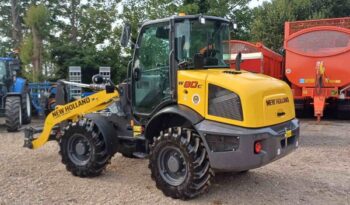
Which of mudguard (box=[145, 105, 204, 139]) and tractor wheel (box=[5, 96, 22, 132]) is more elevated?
mudguard (box=[145, 105, 204, 139])

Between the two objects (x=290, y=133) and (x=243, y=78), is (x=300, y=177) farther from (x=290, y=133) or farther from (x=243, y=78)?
(x=243, y=78)

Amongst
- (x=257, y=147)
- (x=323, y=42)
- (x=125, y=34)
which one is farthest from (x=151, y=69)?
(x=323, y=42)

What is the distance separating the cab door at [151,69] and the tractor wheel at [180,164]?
620 mm

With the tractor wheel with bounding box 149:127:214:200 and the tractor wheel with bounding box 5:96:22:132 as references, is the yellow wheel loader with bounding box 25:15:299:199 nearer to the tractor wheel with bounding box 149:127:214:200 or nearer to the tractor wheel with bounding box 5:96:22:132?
the tractor wheel with bounding box 149:127:214:200

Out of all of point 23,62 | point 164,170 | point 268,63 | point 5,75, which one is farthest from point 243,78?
point 23,62

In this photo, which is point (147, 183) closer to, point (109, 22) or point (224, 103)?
point (224, 103)

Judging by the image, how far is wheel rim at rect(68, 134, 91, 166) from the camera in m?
5.93

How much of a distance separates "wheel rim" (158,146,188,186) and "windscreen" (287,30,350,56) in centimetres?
825

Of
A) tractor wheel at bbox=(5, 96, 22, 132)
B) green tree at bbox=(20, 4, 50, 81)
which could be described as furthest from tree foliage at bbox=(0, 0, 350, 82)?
tractor wheel at bbox=(5, 96, 22, 132)

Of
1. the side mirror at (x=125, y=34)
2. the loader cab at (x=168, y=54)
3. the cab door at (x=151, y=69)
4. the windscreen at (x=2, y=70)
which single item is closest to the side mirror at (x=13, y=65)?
the windscreen at (x=2, y=70)

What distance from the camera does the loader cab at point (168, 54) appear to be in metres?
5.14

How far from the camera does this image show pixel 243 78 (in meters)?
4.80

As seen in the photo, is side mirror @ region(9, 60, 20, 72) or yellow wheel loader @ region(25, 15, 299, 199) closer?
yellow wheel loader @ region(25, 15, 299, 199)

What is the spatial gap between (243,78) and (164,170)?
1522mm
